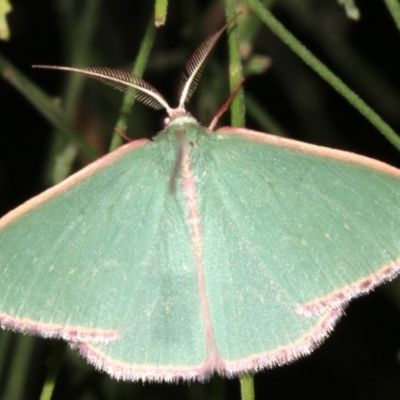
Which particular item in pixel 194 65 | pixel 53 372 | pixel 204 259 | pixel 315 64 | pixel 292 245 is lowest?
pixel 53 372

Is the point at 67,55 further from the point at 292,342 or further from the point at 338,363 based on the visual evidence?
the point at 292,342

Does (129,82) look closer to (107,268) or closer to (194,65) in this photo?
(194,65)

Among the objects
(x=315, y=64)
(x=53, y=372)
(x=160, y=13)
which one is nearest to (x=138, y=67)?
(x=160, y=13)

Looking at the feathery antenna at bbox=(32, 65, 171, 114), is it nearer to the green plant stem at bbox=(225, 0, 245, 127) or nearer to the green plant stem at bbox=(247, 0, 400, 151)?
the green plant stem at bbox=(225, 0, 245, 127)

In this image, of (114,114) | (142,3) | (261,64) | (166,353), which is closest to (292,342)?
(166,353)

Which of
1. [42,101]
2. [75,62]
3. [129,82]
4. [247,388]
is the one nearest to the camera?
[247,388]
